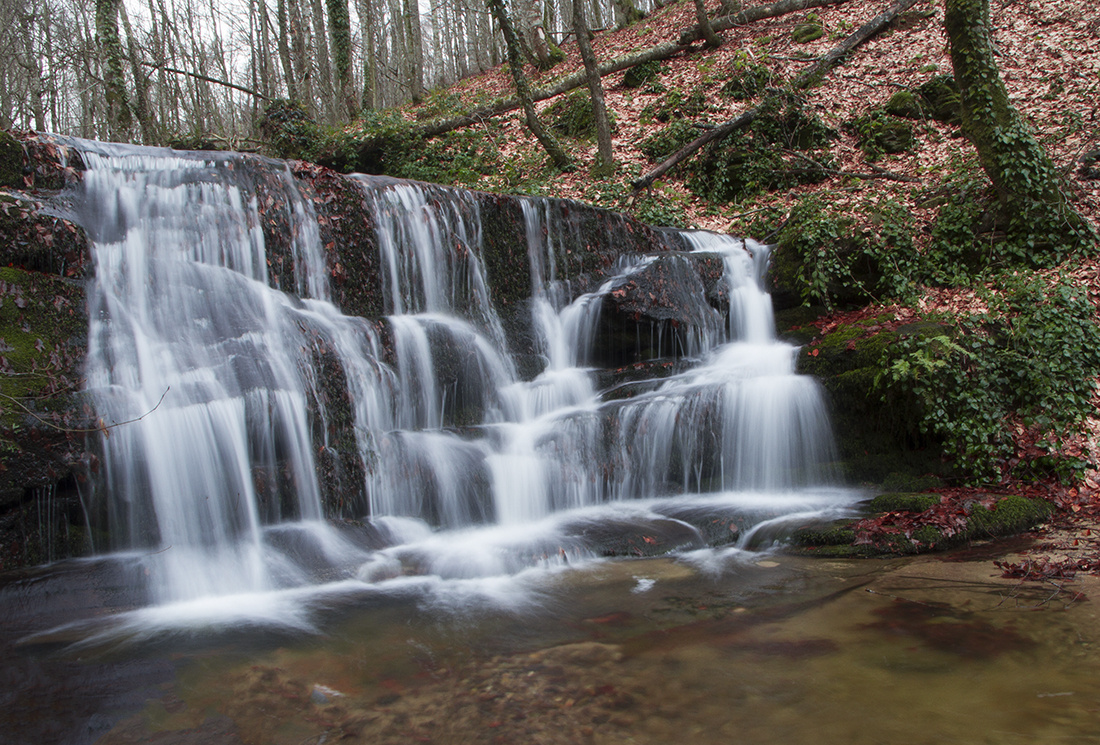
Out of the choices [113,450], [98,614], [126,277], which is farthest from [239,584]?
[126,277]

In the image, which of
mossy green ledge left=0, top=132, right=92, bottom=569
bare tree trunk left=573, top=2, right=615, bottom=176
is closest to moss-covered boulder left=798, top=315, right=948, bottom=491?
mossy green ledge left=0, top=132, right=92, bottom=569

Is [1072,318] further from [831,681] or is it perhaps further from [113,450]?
[113,450]

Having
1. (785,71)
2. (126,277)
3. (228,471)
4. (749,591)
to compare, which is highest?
(785,71)

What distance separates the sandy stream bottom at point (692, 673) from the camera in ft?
9.83

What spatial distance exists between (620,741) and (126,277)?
252 inches

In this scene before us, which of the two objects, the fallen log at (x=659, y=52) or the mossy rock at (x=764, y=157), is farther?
the fallen log at (x=659, y=52)

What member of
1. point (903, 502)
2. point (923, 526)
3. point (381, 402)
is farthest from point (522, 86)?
A: point (923, 526)

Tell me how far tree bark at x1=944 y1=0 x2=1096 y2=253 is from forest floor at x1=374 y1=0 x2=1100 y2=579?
61cm

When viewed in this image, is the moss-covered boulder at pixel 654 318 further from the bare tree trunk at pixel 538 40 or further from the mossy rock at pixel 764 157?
the bare tree trunk at pixel 538 40

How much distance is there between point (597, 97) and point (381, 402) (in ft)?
32.5

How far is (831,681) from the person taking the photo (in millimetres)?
3332

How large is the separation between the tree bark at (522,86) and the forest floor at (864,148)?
1.29ft

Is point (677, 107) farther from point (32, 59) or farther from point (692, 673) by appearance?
point (32, 59)

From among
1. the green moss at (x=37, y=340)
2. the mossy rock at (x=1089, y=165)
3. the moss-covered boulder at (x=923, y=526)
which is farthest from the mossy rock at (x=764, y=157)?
the green moss at (x=37, y=340)
